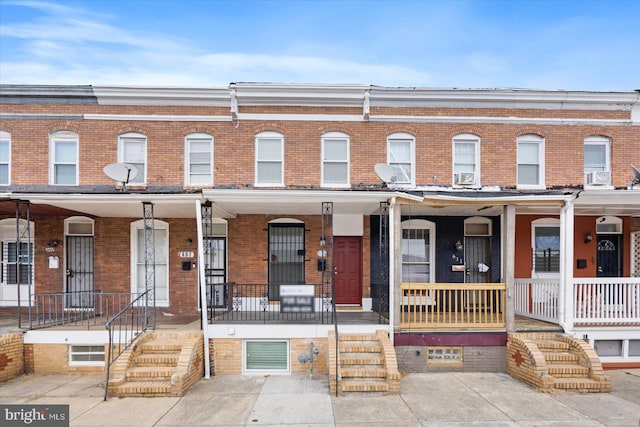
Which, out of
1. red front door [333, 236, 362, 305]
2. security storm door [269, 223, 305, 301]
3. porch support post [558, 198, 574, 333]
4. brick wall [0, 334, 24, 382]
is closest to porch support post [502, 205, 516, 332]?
porch support post [558, 198, 574, 333]

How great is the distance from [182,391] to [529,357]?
673 centimetres

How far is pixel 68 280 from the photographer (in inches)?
431

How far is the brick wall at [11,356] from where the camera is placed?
7820 millimetres

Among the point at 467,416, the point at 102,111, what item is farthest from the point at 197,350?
the point at 102,111

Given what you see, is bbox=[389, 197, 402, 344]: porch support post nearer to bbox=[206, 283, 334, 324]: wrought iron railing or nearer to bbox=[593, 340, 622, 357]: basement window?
bbox=[206, 283, 334, 324]: wrought iron railing

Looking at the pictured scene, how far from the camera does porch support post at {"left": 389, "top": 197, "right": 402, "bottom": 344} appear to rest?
8312 mm

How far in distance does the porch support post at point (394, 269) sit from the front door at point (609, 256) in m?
7.24

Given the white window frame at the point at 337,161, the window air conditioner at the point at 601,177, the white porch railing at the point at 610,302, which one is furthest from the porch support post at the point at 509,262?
the white window frame at the point at 337,161

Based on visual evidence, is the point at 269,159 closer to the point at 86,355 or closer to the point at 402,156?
the point at 402,156

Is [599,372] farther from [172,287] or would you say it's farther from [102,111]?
[102,111]

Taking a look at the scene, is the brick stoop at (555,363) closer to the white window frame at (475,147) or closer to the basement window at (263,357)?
the white window frame at (475,147)

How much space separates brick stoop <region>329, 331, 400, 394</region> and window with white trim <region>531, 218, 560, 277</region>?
5832mm

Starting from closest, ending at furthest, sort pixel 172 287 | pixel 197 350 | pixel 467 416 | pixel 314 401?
pixel 467 416, pixel 314 401, pixel 197 350, pixel 172 287

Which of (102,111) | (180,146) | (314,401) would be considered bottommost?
(314,401)
